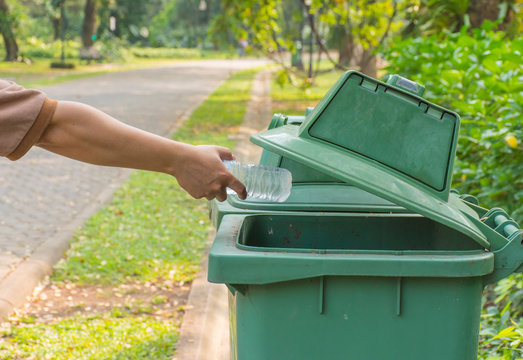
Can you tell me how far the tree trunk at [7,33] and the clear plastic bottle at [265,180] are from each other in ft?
99.2

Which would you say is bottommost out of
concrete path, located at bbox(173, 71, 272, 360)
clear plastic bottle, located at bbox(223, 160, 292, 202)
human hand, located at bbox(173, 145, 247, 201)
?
concrete path, located at bbox(173, 71, 272, 360)

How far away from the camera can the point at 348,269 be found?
1990 mm

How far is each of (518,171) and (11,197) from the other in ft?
17.7

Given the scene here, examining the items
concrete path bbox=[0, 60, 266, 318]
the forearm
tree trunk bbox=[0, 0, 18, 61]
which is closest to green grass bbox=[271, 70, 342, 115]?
concrete path bbox=[0, 60, 266, 318]

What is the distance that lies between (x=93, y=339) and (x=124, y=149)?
81.6 inches

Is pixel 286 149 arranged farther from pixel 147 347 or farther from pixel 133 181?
pixel 133 181

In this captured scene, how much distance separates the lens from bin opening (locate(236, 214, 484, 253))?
8.41 ft

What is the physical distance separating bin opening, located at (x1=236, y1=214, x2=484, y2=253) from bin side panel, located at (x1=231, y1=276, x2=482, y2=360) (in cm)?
51

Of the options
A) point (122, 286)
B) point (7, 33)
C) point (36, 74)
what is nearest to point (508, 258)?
point (122, 286)

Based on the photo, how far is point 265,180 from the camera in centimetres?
270

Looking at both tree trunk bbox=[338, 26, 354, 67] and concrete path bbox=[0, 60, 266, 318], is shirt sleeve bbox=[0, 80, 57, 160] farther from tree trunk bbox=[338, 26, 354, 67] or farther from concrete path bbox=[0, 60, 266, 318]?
tree trunk bbox=[338, 26, 354, 67]

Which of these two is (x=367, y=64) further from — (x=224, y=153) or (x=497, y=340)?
(x=224, y=153)

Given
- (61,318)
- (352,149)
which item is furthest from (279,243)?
(61,318)

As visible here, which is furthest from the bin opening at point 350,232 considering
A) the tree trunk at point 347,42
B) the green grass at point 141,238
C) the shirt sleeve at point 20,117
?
the tree trunk at point 347,42
